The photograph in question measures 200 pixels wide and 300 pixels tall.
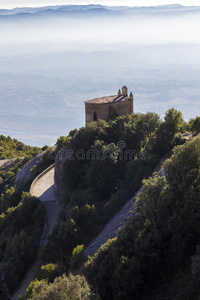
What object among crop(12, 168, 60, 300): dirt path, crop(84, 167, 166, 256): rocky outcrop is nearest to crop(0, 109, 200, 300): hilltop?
crop(84, 167, 166, 256): rocky outcrop

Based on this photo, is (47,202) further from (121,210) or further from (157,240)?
(157,240)

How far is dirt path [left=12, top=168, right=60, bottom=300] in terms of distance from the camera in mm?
20163

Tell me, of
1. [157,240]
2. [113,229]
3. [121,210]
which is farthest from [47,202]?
[157,240]

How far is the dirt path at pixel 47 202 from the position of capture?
20163mm

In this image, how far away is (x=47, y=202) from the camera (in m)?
27.2

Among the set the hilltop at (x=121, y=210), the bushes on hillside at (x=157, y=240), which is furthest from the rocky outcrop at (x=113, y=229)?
the bushes on hillside at (x=157, y=240)

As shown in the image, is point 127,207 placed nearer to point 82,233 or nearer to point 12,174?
point 82,233

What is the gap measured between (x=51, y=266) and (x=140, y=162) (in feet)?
31.1

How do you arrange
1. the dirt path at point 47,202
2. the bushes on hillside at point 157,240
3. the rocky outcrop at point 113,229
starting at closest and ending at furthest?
1. the bushes on hillside at point 157,240
2. the rocky outcrop at point 113,229
3. the dirt path at point 47,202

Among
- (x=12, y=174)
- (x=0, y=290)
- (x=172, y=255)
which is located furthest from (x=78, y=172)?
(x=12, y=174)

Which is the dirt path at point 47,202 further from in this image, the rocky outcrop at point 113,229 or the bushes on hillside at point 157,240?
the bushes on hillside at point 157,240

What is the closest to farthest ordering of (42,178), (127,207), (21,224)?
(127,207) → (21,224) → (42,178)

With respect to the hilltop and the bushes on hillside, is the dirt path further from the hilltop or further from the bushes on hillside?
the bushes on hillside

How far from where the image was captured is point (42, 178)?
32281 mm
